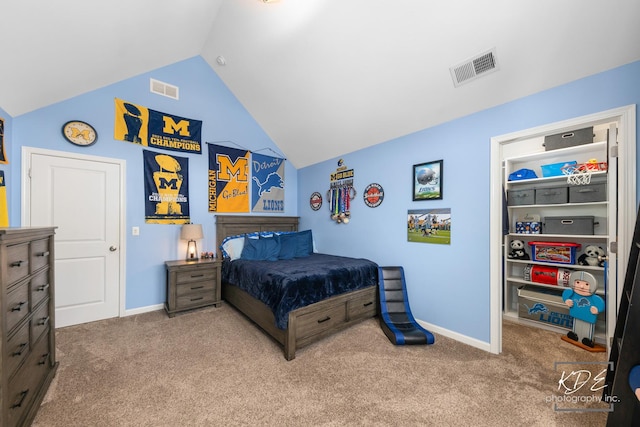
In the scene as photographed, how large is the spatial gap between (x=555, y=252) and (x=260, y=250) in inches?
138

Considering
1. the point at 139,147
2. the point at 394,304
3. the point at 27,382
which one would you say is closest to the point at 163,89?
the point at 139,147

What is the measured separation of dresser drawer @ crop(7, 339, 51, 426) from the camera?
1.20m

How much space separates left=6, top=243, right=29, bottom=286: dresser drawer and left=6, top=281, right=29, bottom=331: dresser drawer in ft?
0.18

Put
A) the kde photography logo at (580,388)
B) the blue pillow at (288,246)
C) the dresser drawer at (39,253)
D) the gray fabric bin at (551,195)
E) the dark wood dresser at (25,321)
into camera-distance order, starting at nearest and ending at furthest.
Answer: the dark wood dresser at (25,321), the dresser drawer at (39,253), the kde photography logo at (580,388), the gray fabric bin at (551,195), the blue pillow at (288,246)

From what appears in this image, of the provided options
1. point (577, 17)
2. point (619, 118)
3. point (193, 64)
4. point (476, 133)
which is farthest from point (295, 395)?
point (193, 64)

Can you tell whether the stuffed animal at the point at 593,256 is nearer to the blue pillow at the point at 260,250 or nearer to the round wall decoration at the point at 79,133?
the blue pillow at the point at 260,250

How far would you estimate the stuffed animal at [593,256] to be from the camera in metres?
2.50

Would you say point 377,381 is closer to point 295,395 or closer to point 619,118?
point 295,395

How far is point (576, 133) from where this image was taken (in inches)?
97.3

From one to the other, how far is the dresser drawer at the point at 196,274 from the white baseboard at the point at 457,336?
2.64 meters

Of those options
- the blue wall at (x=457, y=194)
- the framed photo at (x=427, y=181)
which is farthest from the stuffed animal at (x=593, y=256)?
the framed photo at (x=427, y=181)

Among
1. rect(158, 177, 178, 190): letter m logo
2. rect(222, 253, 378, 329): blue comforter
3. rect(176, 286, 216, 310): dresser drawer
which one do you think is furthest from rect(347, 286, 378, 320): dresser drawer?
rect(158, 177, 178, 190): letter m logo

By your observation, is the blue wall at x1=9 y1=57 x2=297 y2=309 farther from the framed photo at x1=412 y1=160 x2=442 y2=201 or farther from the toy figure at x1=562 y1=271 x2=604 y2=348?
the toy figure at x1=562 y1=271 x2=604 y2=348

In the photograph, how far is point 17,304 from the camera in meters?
1.26
